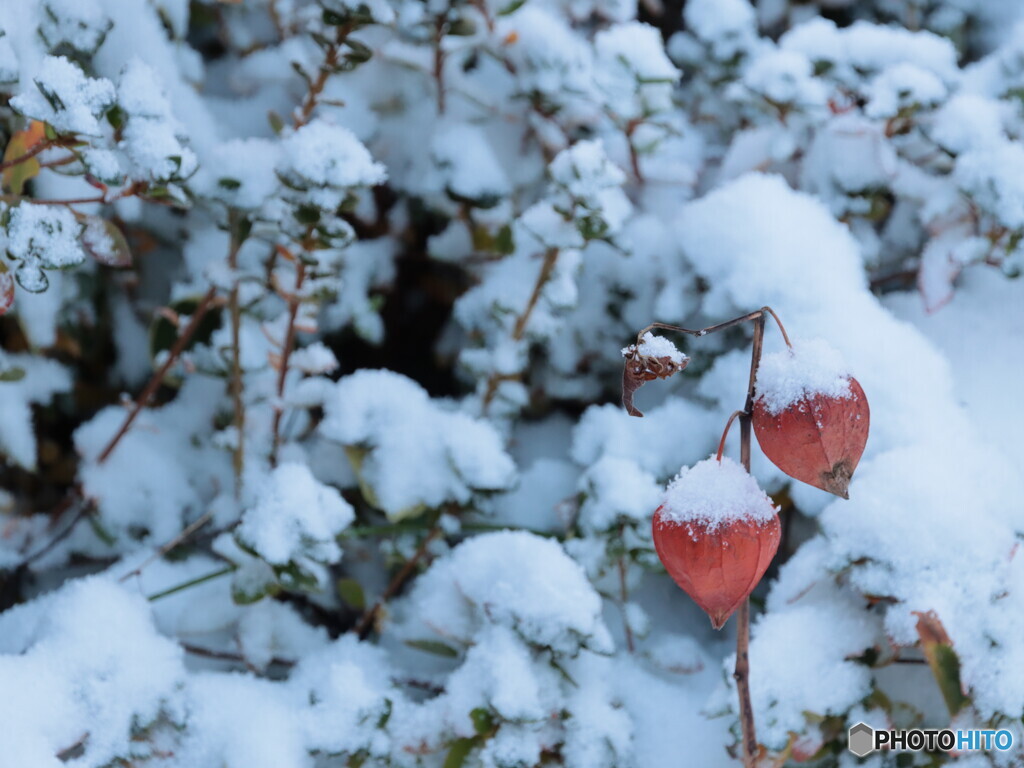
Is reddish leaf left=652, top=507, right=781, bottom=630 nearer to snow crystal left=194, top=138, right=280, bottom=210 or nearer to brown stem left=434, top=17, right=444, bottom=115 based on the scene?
snow crystal left=194, top=138, right=280, bottom=210

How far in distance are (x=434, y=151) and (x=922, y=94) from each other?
0.56m

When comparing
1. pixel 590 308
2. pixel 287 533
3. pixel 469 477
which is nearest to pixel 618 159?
pixel 590 308

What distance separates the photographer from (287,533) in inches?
32.1

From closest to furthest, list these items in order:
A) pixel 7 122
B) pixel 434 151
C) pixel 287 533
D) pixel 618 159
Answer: pixel 287 533, pixel 7 122, pixel 434 151, pixel 618 159

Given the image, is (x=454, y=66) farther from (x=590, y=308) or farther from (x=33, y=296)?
(x=33, y=296)

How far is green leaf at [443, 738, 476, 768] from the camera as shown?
80 centimetres

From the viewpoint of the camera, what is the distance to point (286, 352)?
0.93 m

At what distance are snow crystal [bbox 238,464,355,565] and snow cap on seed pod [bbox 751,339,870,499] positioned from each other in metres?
0.42

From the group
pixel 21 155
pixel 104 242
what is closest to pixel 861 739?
pixel 104 242

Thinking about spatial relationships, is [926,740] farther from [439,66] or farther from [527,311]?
[439,66]

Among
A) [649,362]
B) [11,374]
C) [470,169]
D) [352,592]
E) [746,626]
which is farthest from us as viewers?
[470,169]

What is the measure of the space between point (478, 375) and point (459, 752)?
1.35 ft

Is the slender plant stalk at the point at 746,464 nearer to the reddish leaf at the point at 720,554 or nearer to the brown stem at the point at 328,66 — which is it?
the reddish leaf at the point at 720,554

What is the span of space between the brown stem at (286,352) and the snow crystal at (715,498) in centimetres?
46
